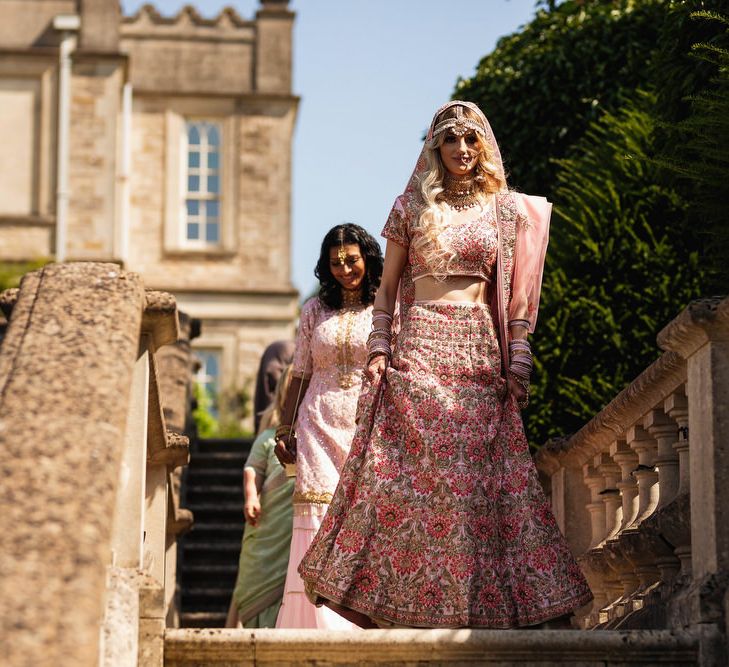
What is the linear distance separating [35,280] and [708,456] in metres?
2.11

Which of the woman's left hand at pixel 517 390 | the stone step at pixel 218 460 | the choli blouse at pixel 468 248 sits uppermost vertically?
the choli blouse at pixel 468 248

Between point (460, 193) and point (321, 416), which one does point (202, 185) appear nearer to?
point (321, 416)

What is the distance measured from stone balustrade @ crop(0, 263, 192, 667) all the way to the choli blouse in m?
1.12

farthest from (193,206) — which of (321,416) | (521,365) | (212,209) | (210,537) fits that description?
(521,365)

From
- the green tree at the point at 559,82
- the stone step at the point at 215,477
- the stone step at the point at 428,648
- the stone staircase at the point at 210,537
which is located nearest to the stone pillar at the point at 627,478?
the stone step at the point at 428,648

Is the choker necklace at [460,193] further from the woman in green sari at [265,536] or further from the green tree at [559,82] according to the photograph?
the green tree at [559,82]

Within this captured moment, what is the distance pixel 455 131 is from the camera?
630 centimetres

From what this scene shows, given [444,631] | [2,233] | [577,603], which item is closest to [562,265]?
[577,603]

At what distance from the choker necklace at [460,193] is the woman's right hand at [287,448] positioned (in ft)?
5.26

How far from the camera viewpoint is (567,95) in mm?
15430

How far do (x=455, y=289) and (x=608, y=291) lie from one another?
505 centimetres

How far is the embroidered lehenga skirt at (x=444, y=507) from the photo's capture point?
18.7 feet

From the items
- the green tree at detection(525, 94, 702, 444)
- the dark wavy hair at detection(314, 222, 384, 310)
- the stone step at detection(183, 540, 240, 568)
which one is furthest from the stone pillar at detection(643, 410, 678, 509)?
the stone step at detection(183, 540, 240, 568)

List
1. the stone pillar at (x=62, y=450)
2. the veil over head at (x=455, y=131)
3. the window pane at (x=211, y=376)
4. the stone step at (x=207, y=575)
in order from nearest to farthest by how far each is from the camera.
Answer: the stone pillar at (x=62, y=450) < the veil over head at (x=455, y=131) < the stone step at (x=207, y=575) < the window pane at (x=211, y=376)
